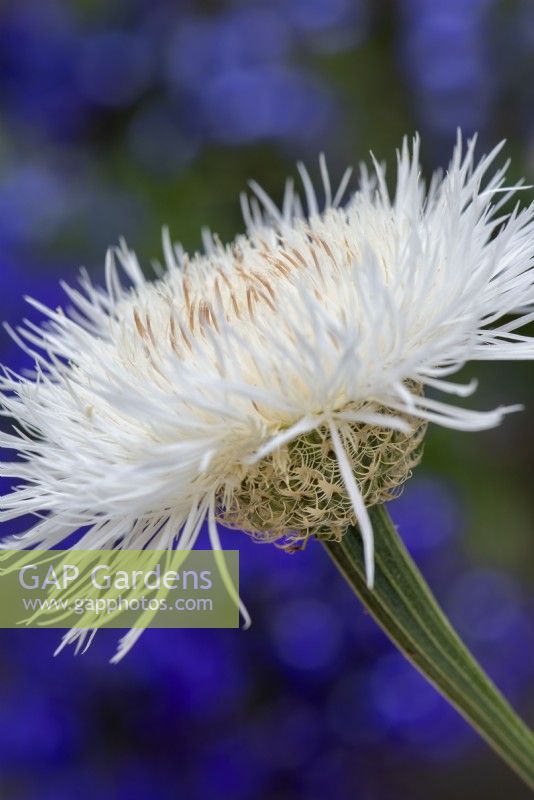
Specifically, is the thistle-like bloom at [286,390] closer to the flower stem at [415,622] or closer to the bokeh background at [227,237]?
the flower stem at [415,622]

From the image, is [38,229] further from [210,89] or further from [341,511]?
[341,511]

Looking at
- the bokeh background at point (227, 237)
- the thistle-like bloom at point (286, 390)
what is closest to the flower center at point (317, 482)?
the thistle-like bloom at point (286, 390)

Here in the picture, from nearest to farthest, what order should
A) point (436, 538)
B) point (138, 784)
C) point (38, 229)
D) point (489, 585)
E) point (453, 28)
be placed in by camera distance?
point (138, 784) → point (436, 538) → point (489, 585) → point (38, 229) → point (453, 28)

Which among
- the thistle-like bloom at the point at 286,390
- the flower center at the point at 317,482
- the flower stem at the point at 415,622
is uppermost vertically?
the thistle-like bloom at the point at 286,390

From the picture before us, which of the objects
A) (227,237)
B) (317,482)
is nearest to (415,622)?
(317,482)

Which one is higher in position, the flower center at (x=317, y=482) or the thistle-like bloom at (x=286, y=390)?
the thistle-like bloom at (x=286, y=390)

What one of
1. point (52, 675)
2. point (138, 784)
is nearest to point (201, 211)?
point (52, 675)

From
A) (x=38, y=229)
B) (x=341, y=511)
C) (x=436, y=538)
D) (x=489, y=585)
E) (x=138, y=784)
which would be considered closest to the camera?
(x=341, y=511)

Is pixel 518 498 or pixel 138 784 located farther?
pixel 518 498
